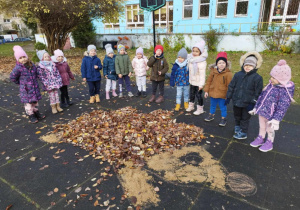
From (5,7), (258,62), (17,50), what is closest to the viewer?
(258,62)

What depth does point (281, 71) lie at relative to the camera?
3387 mm

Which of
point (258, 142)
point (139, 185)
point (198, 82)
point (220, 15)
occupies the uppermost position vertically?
point (220, 15)

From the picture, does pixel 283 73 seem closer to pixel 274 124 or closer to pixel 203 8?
pixel 274 124

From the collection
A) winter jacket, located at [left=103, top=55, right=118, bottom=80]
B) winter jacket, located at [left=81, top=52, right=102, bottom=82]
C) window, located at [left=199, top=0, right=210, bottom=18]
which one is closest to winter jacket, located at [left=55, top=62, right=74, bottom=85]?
winter jacket, located at [left=81, top=52, right=102, bottom=82]

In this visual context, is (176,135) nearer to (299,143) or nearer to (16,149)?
(299,143)

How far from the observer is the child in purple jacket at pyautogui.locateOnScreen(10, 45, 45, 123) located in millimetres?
5031

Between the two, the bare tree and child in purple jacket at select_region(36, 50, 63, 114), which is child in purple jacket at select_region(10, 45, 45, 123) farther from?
the bare tree

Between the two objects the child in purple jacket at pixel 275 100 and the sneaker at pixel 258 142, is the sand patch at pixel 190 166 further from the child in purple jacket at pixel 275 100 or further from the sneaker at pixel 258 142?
the child in purple jacket at pixel 275 100

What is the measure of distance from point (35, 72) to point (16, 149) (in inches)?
80.0

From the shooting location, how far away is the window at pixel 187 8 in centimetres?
1994

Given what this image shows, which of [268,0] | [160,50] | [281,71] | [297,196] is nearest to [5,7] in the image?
[160,50]

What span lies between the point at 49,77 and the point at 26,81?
619 mm

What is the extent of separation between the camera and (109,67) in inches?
274

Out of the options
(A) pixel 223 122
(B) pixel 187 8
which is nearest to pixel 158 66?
(A) pixel 223 122
